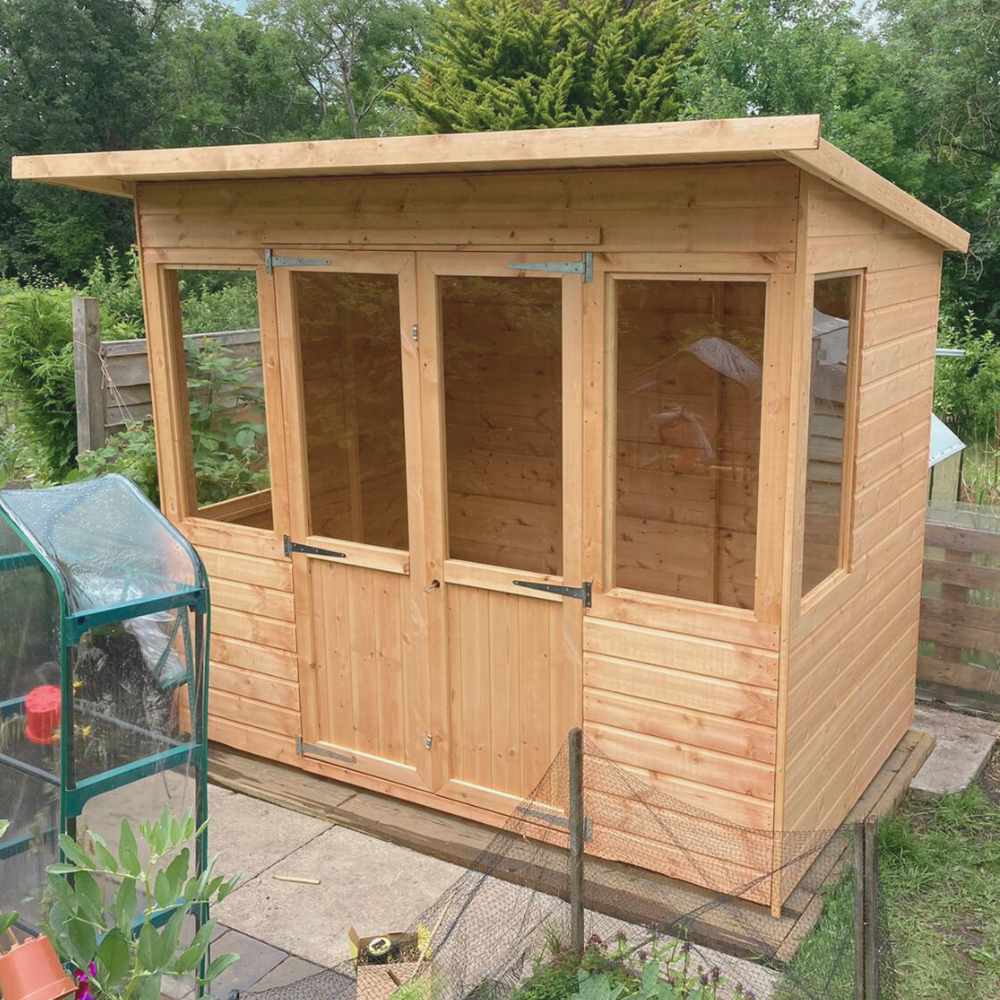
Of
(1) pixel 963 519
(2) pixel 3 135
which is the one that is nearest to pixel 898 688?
(1) pixel 963 519

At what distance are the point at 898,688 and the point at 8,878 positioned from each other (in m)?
3.44

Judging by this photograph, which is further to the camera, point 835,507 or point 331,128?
point 331,128

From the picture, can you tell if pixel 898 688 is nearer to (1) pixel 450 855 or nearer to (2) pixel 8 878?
(1) pixel 450 855

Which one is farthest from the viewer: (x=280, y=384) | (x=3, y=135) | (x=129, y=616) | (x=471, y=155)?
(x=3, y=135)

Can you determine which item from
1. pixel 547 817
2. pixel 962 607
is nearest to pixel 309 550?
pixel 547 817

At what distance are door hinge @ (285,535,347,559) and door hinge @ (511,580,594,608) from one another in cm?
76

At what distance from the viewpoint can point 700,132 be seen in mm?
2822

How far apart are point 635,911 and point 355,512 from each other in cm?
175

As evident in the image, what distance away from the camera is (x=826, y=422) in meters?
3.49

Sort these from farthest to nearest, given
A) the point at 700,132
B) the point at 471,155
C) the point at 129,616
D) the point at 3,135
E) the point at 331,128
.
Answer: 1. the point at 331,128
2. the point at 3,135
3. the point at 471,155
4. the point at 700,132
5. the point at 129,616

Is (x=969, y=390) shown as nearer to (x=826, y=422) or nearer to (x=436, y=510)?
(x=826, y=422)

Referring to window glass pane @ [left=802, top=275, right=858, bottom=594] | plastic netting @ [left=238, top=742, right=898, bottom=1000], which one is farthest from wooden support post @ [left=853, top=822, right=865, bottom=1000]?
window glass pane @ [left=802, top=275, right=858, bottom=594]

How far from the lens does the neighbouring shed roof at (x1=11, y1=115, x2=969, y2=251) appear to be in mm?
2770

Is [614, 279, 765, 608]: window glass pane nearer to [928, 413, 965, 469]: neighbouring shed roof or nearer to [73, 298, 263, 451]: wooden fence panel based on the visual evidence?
[928, 413, 965, 469]: neighbouring shed roof
